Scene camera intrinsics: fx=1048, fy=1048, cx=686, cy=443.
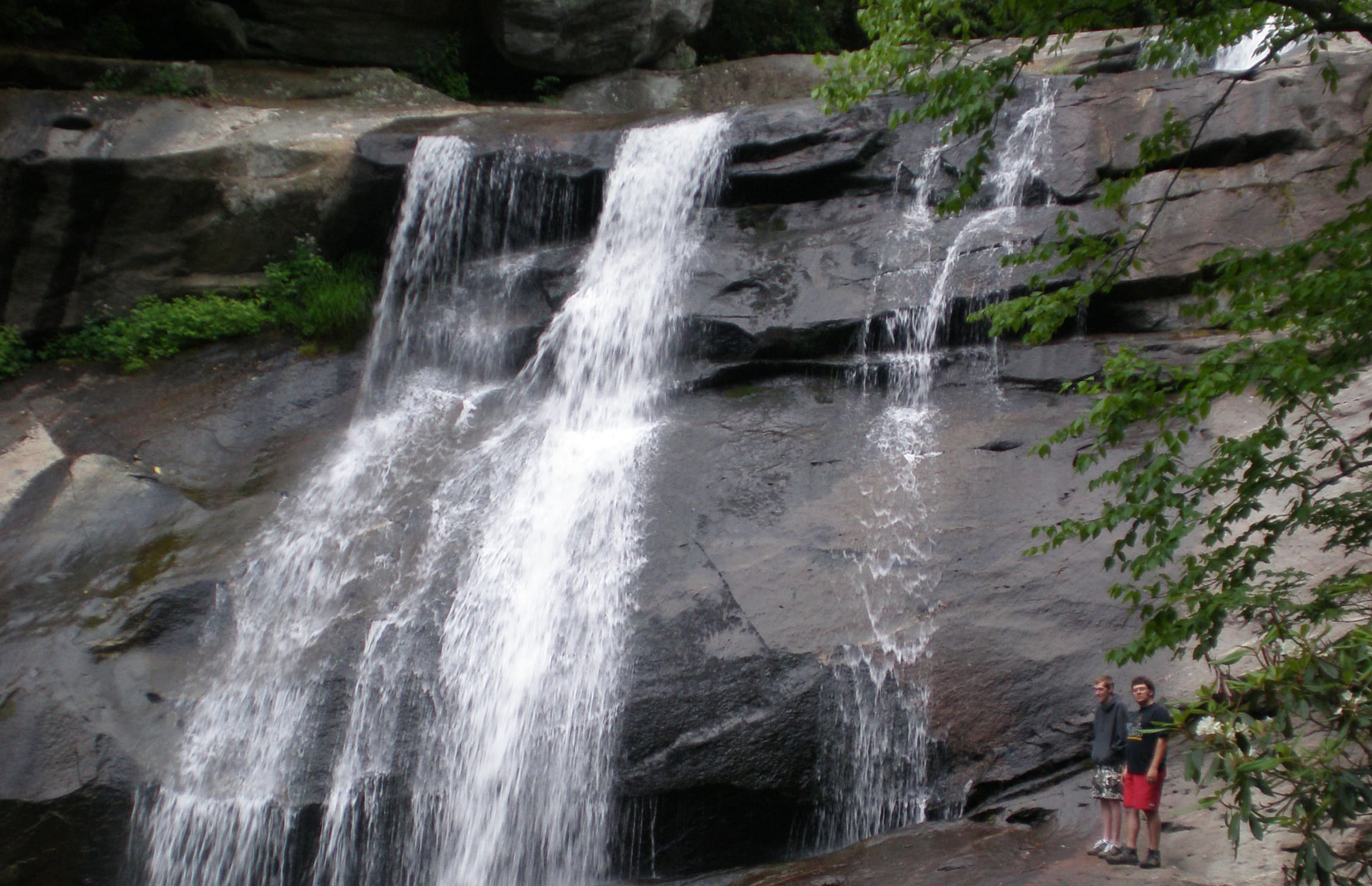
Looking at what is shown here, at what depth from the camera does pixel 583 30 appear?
56.0ft

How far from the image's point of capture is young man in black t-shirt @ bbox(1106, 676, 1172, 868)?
6133 mm

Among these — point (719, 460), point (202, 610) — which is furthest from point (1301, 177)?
point (202, 610)

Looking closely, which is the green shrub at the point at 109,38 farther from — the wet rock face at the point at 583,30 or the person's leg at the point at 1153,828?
the person's leg at the point at 1153,828

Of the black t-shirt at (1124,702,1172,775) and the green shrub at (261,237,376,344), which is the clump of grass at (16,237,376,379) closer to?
the green shrub at (261,237,376,344)

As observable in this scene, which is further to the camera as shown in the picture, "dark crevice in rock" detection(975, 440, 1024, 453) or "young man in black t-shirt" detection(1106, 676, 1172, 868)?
"dark crevice in rock" detection(975, 440, 1024, 453)

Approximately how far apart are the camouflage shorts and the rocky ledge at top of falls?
95 cm

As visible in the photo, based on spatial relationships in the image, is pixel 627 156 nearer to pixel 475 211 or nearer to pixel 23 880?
pixel 475 211

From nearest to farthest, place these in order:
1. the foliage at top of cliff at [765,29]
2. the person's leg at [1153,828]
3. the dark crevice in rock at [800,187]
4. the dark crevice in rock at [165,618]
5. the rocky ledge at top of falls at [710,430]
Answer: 1. the person's leg at [1153,828]
2. the rocky ledge at top of falls at [710,430]
3. the dark crevice in rock at [165,618]
4. the dark crevice in rock at [800,187]
5. the foliage at top of cliff at [765,29]

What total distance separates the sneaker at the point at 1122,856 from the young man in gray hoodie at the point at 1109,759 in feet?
0.12

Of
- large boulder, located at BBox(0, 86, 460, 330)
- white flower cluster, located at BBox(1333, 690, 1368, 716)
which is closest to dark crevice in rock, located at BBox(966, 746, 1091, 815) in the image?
white flower cluster, located at BBox(1333, 690, 1368, 716)

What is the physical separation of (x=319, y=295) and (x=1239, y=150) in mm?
10590

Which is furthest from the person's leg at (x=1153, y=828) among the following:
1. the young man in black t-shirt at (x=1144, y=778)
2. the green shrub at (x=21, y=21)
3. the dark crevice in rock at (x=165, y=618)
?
the green shrub at (x=21, y=21)

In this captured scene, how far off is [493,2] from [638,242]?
730 cm

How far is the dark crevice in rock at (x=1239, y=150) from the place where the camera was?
417 inches
